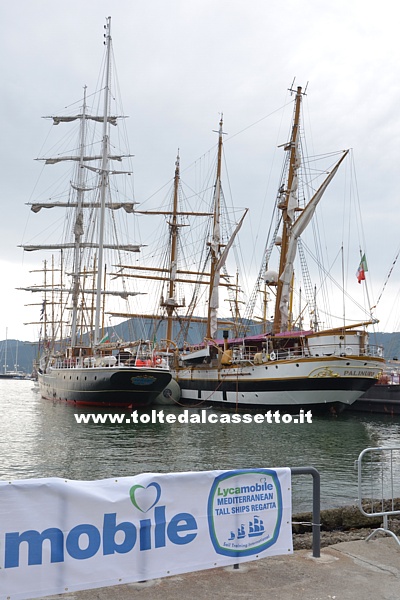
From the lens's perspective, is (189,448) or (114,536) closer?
(114,536)

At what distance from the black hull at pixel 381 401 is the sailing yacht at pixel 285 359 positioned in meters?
3.98

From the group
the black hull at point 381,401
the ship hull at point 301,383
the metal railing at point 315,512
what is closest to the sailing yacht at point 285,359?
the ship hull at point 301,383

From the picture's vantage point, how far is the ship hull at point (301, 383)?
120ft

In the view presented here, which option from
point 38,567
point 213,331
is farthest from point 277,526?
point 213,331

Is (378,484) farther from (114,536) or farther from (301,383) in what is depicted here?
(301,383)

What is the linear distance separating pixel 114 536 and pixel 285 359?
3467cm

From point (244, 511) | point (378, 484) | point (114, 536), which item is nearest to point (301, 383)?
point (378, 484)

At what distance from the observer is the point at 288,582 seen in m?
5.44

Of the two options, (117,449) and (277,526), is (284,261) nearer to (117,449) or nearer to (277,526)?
(117,449)

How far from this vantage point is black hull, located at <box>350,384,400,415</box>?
4175 cm

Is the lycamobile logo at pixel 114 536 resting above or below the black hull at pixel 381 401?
above

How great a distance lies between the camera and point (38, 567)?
15.6 feet

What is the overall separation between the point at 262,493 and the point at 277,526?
A: 1.36 feet

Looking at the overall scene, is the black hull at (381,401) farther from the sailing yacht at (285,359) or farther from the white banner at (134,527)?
the white banner at (134,527)
